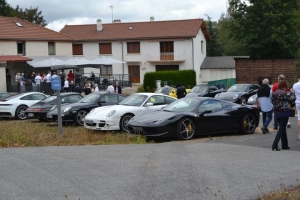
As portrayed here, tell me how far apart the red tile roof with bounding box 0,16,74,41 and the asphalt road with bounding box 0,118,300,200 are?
36.2 m

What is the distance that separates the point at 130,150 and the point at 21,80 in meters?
25.6

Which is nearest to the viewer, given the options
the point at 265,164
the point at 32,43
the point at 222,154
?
the point at 265,164

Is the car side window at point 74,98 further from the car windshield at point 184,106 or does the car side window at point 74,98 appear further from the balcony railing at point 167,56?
the balcony railing at point 167,56

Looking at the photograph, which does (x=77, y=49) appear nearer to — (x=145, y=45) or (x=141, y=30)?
(x=141, y=30)

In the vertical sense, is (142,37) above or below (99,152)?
above

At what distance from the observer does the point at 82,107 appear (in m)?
20.1

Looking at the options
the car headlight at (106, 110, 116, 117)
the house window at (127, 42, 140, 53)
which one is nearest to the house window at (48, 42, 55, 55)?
the house window at (127, 42, 140, 53)

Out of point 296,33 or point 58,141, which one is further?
point 296,33

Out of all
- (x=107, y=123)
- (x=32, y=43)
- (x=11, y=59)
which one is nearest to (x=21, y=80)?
(x=11, y=59)

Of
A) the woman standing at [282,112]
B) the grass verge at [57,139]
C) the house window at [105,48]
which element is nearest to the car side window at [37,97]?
the grass verge at [57,139]

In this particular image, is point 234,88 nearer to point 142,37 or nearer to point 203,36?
point 142,37

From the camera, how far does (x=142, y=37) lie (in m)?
56.5

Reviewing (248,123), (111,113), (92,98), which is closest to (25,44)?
(92,98)

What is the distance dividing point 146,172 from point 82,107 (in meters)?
11.2
